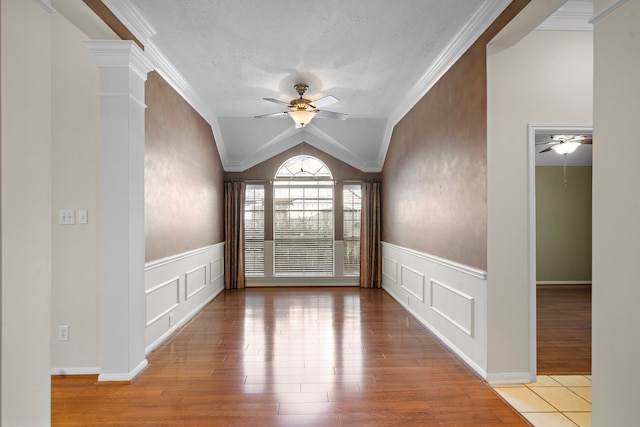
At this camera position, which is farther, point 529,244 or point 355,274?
point 355,274

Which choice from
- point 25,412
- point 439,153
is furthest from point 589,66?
point 25,412

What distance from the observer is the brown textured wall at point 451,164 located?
129 inches

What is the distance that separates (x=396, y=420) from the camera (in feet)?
8.47

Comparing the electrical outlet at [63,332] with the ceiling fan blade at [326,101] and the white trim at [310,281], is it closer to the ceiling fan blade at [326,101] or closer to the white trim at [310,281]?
the ceiling fan blade at [326,101]

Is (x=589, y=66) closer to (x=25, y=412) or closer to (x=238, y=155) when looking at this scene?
(x=25, y=412)

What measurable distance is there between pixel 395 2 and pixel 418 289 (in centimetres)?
349

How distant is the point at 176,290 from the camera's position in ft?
15.3

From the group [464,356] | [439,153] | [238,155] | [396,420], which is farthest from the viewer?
[238,155]

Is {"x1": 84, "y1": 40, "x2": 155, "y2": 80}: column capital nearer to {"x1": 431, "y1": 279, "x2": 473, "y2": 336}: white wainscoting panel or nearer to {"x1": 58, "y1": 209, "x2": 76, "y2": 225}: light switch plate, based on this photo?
{"x1": 58, "y1": 209, "x2": 76, "y2": 225}: light switch plate

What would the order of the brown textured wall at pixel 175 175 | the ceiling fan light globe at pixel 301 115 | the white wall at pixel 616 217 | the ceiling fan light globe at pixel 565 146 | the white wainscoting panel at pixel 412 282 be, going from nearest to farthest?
the white wall at pixel 616 217 < the brown textured wall at pixel 175 175 < the ceiling fan light globe at pixel 301 115 < the white wainscoting panel at pixel 412 282 < the ceiling fan light globe at pixel 565 146

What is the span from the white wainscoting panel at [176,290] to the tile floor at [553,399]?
3.28 metres

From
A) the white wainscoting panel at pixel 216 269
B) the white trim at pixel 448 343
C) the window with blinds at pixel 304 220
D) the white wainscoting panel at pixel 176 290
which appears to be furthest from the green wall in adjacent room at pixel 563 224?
the white wainscoting panel at pixel 176 290

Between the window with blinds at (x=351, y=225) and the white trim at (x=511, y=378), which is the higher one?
the window with blinds at (x=351, y=225)

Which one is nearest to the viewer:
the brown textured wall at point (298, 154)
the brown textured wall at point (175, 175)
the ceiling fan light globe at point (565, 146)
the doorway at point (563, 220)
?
the brown textured wall at point (175, 175)
